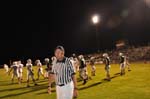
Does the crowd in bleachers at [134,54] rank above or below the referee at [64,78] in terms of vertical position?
above

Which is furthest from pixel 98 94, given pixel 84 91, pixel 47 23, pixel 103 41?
pixel 47 23

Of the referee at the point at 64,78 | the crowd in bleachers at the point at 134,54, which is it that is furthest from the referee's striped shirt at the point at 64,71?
the crowd in bleachers at the point at 134,54

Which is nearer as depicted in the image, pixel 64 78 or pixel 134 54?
pixel 64 78

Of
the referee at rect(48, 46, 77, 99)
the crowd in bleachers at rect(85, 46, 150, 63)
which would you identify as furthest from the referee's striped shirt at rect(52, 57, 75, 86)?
the crowd in bleachers at rect(85, 46, 150, 63)

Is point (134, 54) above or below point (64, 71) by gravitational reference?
above

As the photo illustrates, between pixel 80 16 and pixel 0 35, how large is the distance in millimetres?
19582

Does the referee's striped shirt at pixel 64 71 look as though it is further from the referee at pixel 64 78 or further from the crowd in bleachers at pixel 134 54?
the crowd in bleachers at pixel 134 54

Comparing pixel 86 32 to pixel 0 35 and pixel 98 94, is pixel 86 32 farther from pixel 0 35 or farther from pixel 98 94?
pixel 98 94

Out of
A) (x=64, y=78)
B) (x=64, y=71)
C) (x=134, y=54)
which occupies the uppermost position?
(x=134, y=54)

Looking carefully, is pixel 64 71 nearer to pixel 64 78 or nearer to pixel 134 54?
pixel 64 78

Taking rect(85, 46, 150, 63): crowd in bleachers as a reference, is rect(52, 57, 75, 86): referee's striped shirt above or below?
below

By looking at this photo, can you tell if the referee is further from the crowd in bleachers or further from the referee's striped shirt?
the crowd in bleachers

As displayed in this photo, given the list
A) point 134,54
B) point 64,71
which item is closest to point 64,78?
point 64,71

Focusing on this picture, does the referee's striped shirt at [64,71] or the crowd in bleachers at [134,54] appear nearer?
the referee's striped shirt at [64,71]
